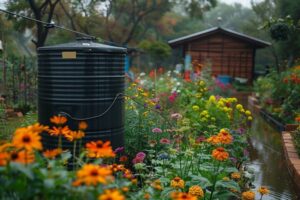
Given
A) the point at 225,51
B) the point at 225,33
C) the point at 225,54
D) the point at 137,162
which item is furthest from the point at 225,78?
the point at 137,162

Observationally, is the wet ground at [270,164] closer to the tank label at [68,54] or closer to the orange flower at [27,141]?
the tank label at [68,54]

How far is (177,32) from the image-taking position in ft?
139

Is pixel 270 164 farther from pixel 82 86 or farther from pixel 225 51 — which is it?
pixel 225 51

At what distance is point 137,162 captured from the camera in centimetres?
365

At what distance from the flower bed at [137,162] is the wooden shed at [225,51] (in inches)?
619

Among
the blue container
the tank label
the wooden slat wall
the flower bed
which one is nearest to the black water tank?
the tank label

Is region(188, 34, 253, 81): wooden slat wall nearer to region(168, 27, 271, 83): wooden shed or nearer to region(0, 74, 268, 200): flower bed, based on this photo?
region(168, 27, 271, 83): wooden shed

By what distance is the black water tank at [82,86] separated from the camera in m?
3.94

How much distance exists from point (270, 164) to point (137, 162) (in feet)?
12.4

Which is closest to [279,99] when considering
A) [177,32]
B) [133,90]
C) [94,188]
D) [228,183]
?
[133,90]

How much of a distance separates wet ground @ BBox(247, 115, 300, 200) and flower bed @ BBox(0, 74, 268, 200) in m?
0.51

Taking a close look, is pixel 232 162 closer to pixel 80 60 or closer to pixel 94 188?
pixel 80 60

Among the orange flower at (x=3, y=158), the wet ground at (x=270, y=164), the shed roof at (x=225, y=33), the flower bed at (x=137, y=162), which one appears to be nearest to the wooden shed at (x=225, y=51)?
the shed roof at (x=225, y=33)

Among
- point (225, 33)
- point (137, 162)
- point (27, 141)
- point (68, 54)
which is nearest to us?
point (27, 141)
